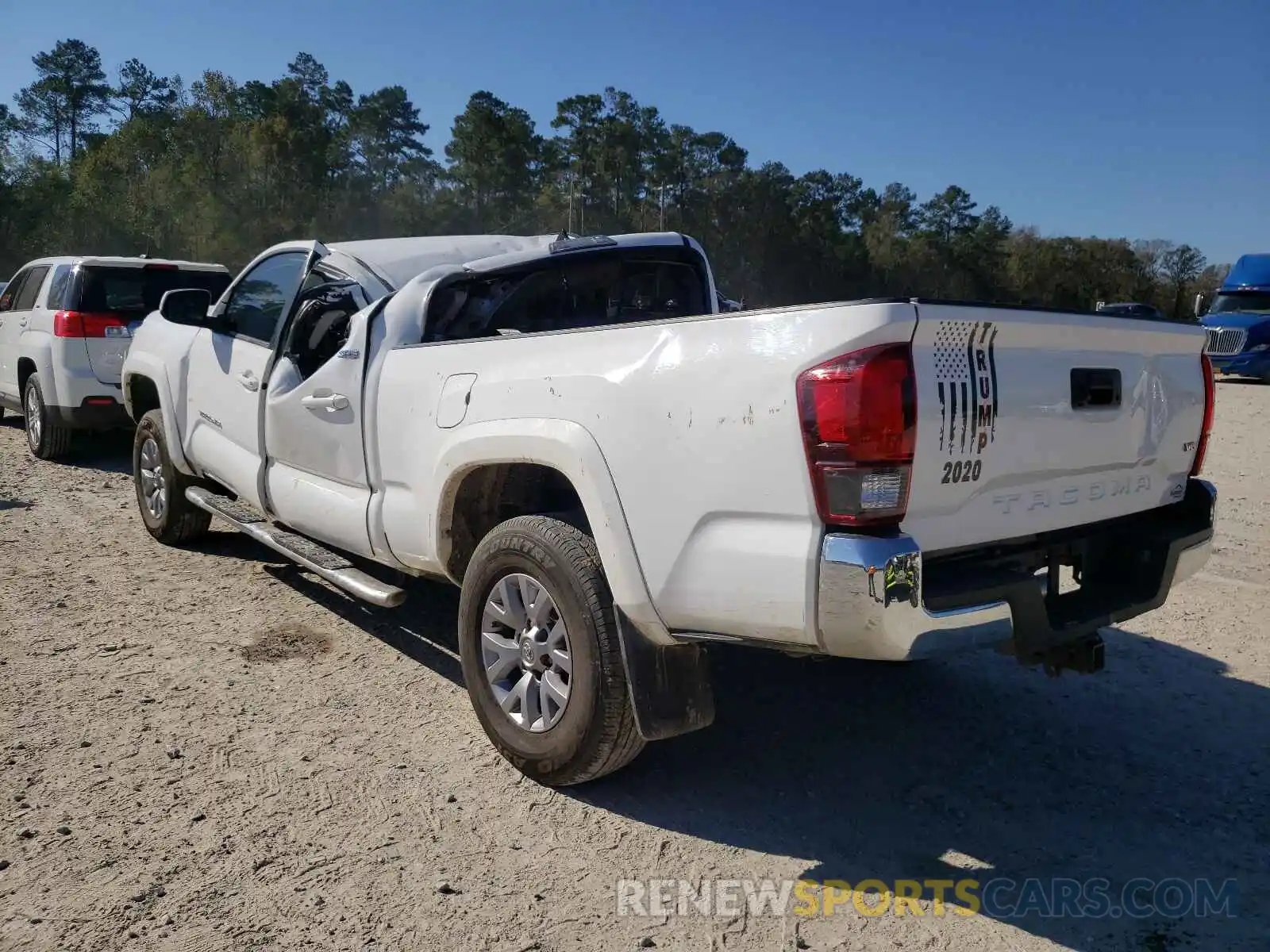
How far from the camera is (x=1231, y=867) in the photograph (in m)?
2.99

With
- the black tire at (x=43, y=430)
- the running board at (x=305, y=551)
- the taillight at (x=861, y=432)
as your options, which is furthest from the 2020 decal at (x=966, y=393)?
the black tire at (x=43, y=430)

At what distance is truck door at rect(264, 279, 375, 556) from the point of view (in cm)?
423

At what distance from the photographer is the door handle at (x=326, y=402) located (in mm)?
4285

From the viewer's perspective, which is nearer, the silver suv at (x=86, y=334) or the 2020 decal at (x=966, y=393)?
the 2020 decal at (x=966, y=393)

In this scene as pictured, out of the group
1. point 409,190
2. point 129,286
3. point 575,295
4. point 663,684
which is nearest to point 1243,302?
point 129,286

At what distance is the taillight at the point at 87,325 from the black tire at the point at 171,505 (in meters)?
3.14

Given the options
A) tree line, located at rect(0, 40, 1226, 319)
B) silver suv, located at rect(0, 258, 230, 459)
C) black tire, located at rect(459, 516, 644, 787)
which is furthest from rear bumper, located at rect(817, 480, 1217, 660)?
tree line, located at rect(0, 40, 1226, 319)

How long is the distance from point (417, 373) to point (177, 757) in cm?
162

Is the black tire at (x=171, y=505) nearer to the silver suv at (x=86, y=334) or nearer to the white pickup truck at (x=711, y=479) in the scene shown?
the white pickup truck at (x=711, y=479)

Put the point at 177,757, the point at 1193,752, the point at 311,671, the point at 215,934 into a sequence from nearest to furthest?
the point at 215,934 < the point at 177,757 < the point at 1193,752 < the point at 311,671

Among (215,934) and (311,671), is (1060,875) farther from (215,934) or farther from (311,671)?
(311,671)

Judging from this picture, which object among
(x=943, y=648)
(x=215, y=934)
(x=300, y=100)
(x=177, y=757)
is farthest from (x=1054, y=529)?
(x=300, y=100)

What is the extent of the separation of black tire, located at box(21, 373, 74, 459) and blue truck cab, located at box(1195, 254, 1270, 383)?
20021 millimetres

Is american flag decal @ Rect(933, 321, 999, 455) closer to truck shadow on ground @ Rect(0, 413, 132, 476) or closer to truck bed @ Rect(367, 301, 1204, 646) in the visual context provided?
truck bed @ Rect(367, 301, 1204, 646)
